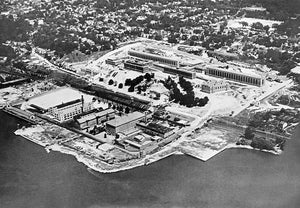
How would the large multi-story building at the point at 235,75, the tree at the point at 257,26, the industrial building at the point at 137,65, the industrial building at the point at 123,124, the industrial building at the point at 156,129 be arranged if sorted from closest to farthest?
the industrial building at the point at 156,129 < the industrial building at the point at 123,124 < the large multi-story building at the point at 235,75 < the industrial building at the point at 137,65 < the tree at the point at 257,26

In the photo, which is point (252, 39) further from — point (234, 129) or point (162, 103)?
point (234, 129)

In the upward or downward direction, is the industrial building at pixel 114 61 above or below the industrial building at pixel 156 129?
below

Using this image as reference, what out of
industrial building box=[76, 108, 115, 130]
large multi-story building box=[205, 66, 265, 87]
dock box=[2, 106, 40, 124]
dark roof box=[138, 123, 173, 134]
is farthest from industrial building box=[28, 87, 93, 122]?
large multi-story building box=[205, 66, 265, 87]

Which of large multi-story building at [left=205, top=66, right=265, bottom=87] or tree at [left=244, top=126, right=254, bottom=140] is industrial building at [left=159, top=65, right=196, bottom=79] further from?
tree at [left=244, top=126, right=254, bottom=140]

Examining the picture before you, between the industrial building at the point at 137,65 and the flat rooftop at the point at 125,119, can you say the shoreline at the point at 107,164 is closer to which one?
the flat rooftop at the point at 125,119

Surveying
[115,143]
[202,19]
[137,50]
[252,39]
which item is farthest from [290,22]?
[115,143]

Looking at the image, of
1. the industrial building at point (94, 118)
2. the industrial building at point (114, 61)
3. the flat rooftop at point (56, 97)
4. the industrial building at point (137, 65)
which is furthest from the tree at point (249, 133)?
the industrial building at point (114, 61)

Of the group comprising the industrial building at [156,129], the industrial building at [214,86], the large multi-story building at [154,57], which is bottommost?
the large multi-story building at [154,57]
